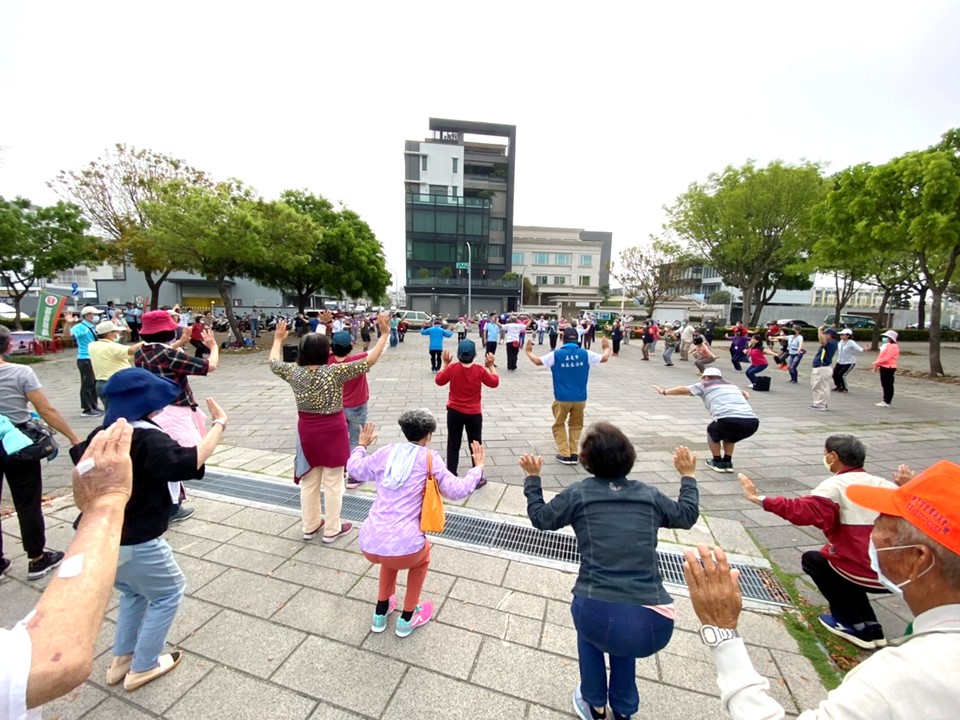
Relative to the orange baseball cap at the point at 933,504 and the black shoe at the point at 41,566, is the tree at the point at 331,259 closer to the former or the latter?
the black shoe at the point at 41,566

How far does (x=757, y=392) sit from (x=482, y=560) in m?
10.8

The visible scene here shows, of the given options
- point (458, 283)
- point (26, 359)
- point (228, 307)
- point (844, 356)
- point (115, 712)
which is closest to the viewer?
point (115, 712)

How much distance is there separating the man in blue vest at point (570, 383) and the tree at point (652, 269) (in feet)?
101

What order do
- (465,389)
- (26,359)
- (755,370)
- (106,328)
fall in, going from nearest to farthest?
(465,389)
(106,328)
(755,370)
(26,359)

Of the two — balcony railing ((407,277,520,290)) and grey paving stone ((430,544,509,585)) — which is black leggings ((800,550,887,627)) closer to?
grey paving stone ((430,544,509,585))

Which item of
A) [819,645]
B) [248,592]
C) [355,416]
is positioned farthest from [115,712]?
[819,645]

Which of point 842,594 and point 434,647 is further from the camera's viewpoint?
point 842,594

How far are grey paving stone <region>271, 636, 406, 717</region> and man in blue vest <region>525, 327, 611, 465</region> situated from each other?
11.5 ft

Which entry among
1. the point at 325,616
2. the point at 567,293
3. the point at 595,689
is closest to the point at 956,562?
the point at 595,689

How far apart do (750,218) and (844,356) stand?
19.7 m

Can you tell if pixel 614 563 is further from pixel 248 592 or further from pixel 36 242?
pixel 36 242

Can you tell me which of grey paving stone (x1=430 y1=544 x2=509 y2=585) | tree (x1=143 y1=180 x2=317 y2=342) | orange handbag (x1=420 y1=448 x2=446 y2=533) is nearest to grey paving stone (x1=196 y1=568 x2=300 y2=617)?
grey paving stone (x1=430 y1=544 x2=509 y2=585)

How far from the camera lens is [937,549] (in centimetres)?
110

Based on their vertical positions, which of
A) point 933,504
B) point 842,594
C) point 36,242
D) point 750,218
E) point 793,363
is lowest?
point 842,594
